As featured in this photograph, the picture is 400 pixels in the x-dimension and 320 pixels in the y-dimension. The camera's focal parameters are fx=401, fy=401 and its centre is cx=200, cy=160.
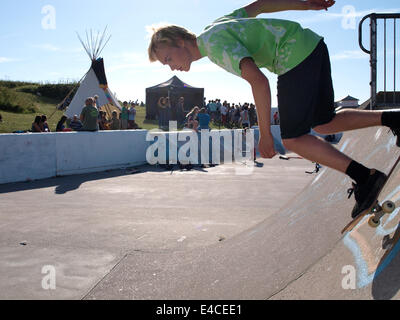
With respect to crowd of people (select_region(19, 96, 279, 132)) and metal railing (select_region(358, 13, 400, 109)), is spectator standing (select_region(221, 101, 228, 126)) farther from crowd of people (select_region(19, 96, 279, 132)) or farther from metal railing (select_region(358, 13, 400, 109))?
metal railing (select_region(358, 13, 400, 109))

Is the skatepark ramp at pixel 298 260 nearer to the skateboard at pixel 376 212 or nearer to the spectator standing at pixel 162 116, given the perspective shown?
the skateboard at pixel 376 212

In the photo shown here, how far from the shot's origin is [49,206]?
7082mm

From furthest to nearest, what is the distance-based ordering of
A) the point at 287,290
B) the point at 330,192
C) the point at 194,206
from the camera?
1. the point at 194,206
2. the point at 330,192
3. the point at 287,290

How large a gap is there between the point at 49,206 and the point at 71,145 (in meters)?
4.57

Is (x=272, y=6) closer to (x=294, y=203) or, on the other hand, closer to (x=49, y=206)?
(x=294, y=203)

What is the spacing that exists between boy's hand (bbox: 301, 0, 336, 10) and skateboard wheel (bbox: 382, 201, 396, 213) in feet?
5.02

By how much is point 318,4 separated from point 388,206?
1575mm

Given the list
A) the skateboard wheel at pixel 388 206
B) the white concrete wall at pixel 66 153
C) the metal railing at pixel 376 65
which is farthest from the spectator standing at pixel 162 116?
the skateboard wheel at pixel 388 206

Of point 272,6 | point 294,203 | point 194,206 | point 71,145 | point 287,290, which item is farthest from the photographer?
point 71,145

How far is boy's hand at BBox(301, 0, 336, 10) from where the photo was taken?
3.00 metres

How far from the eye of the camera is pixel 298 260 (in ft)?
9.69

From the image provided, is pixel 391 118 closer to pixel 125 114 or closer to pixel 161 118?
pixel 125 114

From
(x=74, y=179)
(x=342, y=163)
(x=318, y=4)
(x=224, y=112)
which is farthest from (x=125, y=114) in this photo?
(x=342, y=163)

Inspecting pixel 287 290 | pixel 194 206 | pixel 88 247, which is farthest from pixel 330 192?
pixel 194 206
